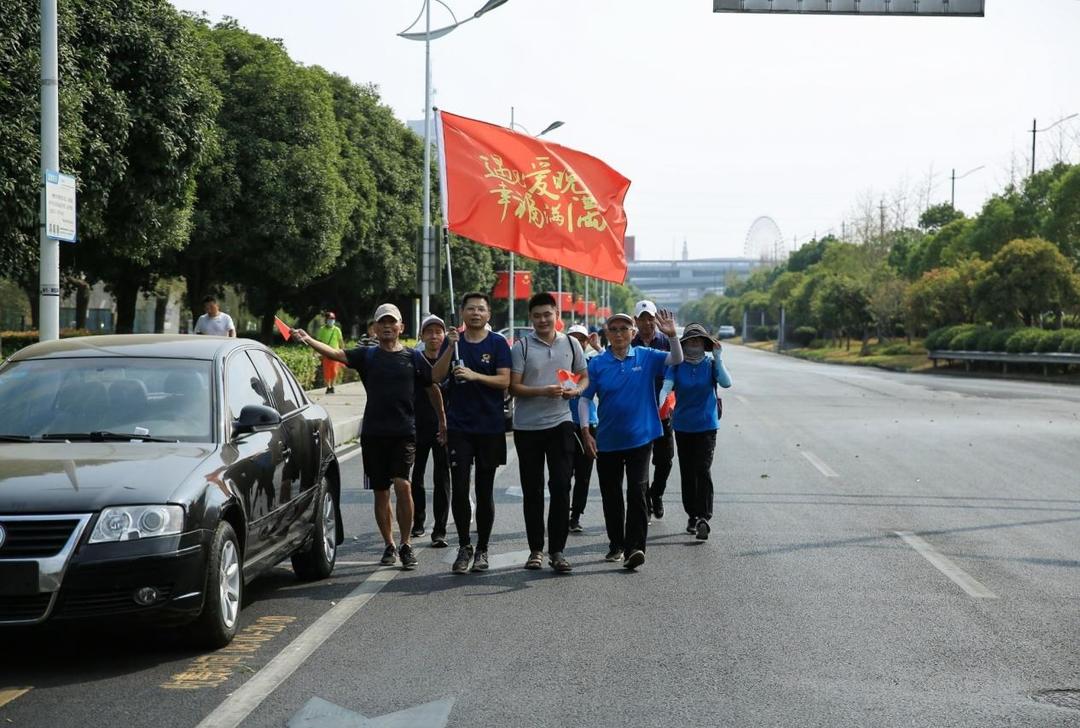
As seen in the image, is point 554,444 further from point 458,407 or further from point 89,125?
point 89,125

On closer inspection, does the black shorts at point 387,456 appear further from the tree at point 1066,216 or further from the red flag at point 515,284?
the red flag at point 515,284

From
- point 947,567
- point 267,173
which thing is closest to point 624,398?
point 947,567

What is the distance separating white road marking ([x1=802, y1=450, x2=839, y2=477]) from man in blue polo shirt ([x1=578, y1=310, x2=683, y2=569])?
6.39 metres

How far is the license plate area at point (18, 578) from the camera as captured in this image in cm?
572

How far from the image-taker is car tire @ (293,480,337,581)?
830 centimetres

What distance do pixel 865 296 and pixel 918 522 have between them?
2735 inches

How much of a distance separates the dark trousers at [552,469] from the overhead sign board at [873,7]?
6845mm

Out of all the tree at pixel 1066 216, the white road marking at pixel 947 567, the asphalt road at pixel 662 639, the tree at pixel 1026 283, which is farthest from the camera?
the tree at pixel 1066 216

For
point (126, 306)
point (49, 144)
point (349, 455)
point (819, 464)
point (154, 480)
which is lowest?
point (349, 455)

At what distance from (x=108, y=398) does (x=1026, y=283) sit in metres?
51.1

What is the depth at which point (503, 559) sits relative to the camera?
942cm

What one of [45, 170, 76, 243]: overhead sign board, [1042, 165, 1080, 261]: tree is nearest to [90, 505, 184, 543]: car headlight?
[45, 170, 76, 243]: overhead sign board

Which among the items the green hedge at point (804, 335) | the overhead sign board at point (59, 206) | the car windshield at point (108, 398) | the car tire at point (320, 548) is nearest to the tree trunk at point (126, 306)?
the overhead sign board at point (59, 206)

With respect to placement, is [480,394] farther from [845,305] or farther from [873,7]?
[845,305]
